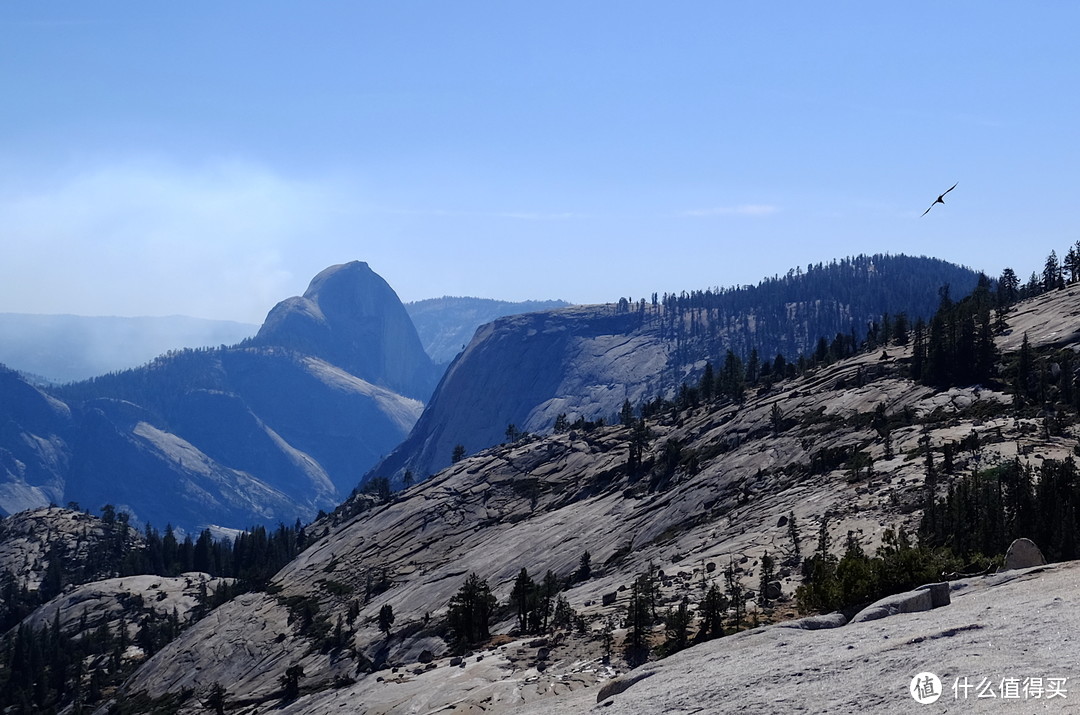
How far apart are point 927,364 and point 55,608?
621ft

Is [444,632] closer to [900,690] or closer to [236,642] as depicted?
[236,642]

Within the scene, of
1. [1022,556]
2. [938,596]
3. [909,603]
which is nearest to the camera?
[909,603]

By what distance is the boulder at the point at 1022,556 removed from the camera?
140 feet

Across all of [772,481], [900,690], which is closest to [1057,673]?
[900,690]

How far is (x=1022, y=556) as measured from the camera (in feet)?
141

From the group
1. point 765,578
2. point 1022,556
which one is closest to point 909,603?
point 1022,556

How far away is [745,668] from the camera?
30938mm
